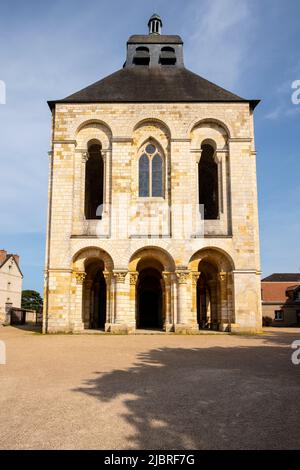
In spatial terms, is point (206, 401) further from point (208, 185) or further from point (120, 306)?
point (208, 185)

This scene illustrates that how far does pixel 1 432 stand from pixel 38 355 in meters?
6.27

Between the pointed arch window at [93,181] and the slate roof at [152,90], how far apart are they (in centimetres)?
293

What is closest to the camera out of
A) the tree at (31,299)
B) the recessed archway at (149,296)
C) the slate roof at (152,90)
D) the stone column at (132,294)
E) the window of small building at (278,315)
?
the stone column at (132,294)

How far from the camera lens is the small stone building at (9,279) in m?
39.3

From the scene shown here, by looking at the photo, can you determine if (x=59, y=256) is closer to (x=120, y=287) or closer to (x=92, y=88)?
(x=120, y=287)

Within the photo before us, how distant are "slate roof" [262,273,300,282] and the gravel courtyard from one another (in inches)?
1316

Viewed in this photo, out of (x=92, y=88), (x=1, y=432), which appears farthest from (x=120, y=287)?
(x=1, y=432)

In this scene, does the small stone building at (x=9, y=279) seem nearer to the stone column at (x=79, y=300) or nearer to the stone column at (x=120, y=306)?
the stone column at (x=79, y=300)

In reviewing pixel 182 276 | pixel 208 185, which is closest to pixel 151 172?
pixel 182 276

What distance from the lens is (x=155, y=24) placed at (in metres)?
29.5

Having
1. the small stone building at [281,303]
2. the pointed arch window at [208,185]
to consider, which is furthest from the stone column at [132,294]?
the small stone building at [281,303]

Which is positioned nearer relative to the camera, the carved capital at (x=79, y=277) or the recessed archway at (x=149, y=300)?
the carved capital at (x=79, y=277)

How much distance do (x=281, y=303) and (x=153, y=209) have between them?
22254 millimetres

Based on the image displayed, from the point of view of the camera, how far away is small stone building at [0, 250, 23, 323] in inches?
1549
